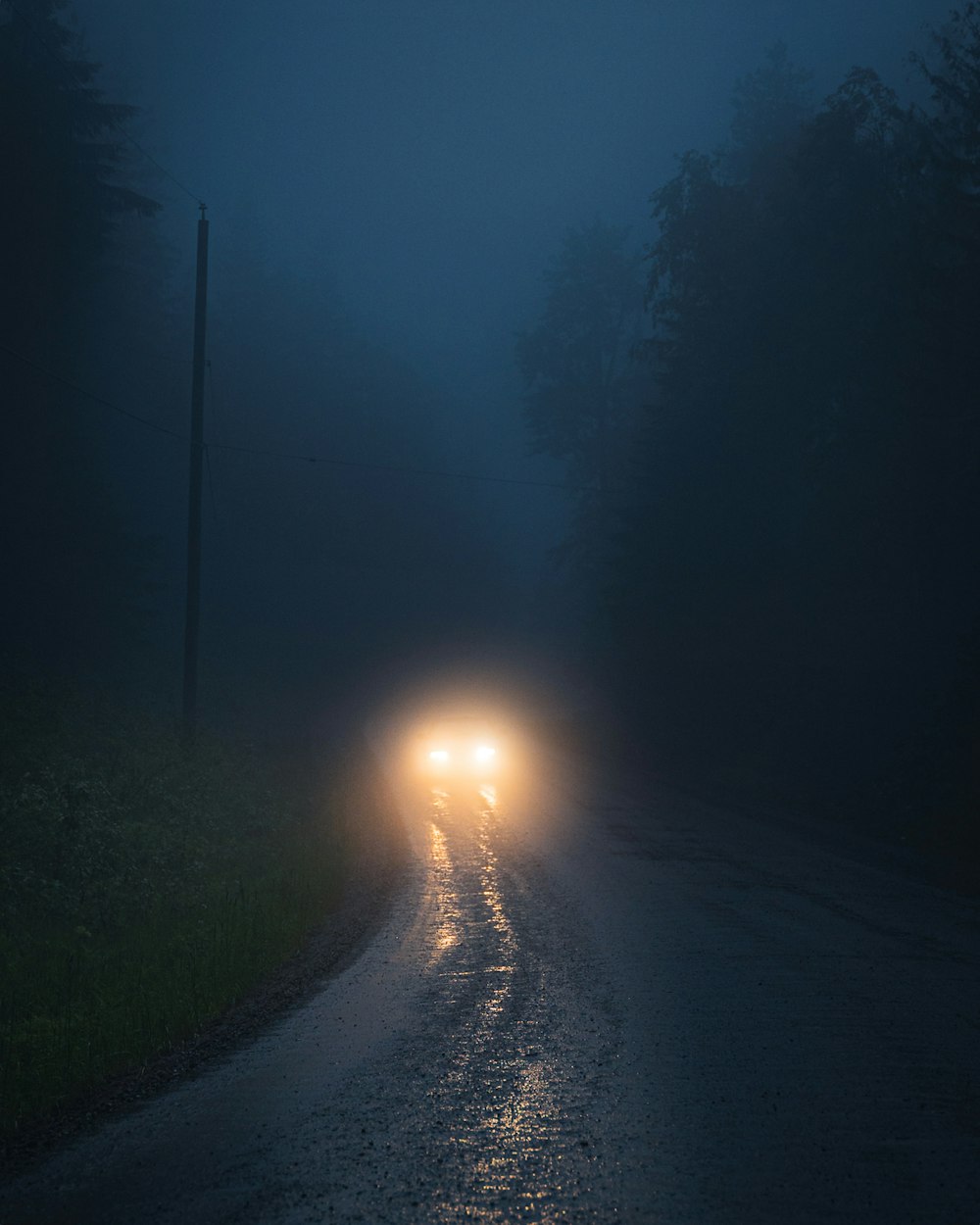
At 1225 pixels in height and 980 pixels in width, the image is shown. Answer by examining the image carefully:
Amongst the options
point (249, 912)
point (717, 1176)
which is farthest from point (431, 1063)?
point (249, 912)

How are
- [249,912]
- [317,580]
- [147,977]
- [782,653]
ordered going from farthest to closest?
[317,580], [782,653], [249,912], [147,977]

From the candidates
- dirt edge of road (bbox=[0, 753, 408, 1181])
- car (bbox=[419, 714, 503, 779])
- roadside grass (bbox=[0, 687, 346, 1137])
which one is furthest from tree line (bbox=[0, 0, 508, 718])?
dirt edge of road (bbox=[0, 753, 408, 1181])

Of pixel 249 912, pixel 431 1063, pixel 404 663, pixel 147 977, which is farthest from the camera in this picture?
pixel 404 663

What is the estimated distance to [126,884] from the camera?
12344 mm

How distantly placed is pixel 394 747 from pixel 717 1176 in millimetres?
26586

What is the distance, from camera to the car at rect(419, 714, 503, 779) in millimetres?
25562

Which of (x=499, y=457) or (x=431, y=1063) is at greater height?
(x=499, y=457)

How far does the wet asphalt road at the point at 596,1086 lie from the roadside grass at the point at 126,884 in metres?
1.04

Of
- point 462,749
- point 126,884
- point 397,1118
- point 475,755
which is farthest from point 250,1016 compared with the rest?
point 462,749

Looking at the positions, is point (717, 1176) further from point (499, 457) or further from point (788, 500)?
point (499, 457)

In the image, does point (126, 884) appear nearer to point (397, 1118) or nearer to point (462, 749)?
point (397, 1118)

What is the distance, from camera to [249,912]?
11086 mm

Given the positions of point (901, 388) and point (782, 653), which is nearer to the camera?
point (901, 388)

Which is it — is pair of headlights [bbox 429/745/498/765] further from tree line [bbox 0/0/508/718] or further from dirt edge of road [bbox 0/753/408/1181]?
dirt edge of road [bbox 0/753/408/1181]
